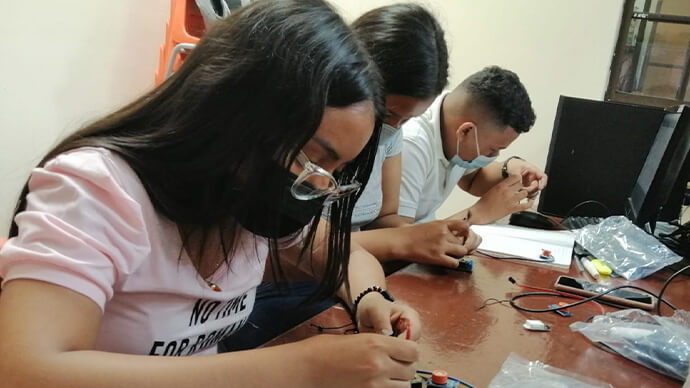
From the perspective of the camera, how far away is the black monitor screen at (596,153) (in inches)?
77.7

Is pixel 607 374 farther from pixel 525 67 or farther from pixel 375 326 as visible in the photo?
pixel 525 67

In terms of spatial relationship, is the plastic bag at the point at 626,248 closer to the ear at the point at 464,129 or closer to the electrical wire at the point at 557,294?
the electrical wire at the point at 557,294

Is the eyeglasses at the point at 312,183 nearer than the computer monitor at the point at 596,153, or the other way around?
the eyeglasses at the point at 312,183

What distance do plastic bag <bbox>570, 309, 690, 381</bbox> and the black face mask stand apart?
522mm

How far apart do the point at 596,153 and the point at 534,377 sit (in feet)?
4.72

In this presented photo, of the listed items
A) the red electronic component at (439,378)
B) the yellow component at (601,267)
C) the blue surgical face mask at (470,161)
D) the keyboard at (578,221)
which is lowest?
the keyboard at (578,221)

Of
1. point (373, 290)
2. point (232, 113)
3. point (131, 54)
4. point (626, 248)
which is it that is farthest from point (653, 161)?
point (131, 54)

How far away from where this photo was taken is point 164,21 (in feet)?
7.83

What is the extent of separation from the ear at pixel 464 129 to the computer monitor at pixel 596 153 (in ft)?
1.63

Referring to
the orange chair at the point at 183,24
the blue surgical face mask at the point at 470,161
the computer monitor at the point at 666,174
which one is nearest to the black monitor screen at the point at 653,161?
the computer monitor at the point at 666,174

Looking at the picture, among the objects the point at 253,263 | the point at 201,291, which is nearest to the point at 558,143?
the point at 253,263

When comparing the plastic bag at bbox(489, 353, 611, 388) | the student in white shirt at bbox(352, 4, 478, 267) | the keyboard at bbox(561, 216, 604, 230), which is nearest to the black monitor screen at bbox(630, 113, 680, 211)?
the keyboard at bbox(561, 216, 604, 230)

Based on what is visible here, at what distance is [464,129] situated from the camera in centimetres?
175

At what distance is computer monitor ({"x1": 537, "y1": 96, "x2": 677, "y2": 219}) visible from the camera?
6.48 ft
